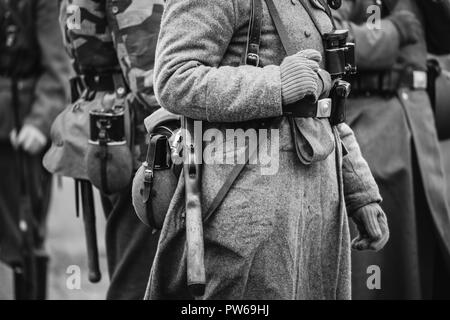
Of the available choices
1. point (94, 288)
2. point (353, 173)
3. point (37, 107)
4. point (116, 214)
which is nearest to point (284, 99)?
point (353, 173)

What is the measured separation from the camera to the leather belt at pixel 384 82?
5164 mm

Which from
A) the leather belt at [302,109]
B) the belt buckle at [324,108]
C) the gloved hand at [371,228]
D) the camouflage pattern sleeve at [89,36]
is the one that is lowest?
the gloved hand at [371,228]

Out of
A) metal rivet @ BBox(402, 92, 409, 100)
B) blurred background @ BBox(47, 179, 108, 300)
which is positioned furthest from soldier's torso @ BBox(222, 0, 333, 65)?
blurred background @ BBox(47, 179, 108, 300)

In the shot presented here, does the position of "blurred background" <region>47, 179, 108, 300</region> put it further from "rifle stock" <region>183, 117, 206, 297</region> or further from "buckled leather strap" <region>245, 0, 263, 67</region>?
"buckled leather strap" <region>245, 0, 263, 67</region>

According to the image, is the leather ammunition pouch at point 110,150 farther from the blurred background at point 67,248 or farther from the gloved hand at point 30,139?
the blurred background at point 67,248

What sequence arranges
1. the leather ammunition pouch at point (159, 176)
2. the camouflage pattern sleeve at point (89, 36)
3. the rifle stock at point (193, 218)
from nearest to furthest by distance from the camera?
the rifle stock at point (193, 218), the leather ammunition pouch at point (159, 176), the camouflage pattern sleeve at point (89, 36)

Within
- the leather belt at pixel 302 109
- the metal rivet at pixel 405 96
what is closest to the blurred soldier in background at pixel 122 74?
the leather belt at pixel 302 109

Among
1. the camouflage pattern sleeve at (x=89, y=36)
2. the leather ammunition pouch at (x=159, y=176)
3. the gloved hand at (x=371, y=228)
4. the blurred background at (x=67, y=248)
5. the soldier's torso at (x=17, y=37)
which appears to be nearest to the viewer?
the leather ammunition pouch at (x=159, y=176)

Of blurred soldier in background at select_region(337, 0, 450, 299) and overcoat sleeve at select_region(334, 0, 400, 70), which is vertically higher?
overcoat sleeve at select_region(334, 0, 400, 70)

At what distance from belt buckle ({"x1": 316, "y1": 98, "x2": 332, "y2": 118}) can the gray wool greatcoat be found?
45 mm

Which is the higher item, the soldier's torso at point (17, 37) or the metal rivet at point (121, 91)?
the metal rivet at point (121, 91)

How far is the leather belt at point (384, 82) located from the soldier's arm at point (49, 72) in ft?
5.81

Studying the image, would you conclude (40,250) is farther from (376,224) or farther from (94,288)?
(376,224)

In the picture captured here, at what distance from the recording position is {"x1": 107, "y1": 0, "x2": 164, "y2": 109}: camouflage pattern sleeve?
4.07m
